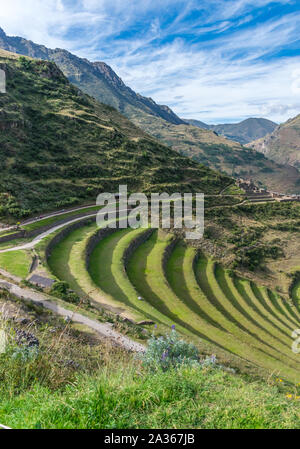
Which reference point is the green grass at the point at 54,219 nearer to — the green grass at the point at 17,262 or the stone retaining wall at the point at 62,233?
the stone retaining wall at the point at 62,233

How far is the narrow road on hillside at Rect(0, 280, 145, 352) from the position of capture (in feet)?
48.1

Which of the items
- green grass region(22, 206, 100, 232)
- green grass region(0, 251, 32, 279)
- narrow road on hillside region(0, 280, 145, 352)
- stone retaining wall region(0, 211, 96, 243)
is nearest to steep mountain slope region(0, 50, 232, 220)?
green grass region(22, 206, 100, 232)

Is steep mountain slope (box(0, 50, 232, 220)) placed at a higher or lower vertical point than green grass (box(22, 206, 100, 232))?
higher

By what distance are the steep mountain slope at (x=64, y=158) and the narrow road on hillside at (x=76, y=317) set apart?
69.1 feet

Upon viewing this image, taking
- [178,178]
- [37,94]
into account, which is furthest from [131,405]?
[37,94]

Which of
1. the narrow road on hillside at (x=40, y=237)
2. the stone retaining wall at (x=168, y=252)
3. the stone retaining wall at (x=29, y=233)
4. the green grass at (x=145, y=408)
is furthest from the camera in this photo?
the stone retaining wall at (x=168, y=252)

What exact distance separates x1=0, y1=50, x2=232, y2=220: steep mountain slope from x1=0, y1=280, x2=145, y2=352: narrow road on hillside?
21062 mm

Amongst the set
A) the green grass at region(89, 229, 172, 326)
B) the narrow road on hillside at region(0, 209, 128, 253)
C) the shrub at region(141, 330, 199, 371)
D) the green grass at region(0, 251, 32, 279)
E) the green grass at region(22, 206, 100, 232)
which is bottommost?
the green grass at region(89, 229, 172, 326)

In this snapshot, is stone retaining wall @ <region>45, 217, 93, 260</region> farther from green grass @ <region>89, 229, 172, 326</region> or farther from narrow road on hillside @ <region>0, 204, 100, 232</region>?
green grass @ <region>89, 229, 172, 326</region>

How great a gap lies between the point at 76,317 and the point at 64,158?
50.3 m

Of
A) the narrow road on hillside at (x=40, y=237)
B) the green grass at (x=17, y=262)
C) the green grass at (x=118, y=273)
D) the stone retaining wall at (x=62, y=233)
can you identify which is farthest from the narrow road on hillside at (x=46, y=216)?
the green grass at (x=118, y=273)

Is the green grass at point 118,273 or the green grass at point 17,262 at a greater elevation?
the green grass at point 17,262

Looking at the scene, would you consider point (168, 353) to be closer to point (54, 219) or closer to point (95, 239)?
point (95, 239)

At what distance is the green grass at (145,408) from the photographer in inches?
162
